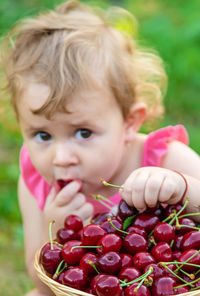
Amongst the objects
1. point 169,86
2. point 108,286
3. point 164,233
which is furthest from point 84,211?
point 169,86

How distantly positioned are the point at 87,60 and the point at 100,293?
941 mm

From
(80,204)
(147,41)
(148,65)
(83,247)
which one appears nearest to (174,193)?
(83,247)

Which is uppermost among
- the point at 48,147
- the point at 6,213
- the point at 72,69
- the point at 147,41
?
the point at 72,69

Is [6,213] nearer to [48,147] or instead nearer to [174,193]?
[48,147]

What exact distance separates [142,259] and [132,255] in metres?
0.07

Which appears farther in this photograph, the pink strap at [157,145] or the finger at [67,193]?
the pink strap at [157,145]

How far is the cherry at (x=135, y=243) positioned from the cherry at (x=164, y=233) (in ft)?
0.13

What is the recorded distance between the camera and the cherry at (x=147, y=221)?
1352mm

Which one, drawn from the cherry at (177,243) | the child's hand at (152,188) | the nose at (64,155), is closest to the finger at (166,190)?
the child's hand at (152,188)

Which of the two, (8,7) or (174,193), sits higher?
(174,193)

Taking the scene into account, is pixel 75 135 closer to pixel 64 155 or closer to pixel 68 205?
pixel 64 155

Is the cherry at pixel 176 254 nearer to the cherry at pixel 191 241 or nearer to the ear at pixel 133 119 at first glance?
the cherry at pixel 191 241

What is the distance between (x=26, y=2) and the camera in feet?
15.2

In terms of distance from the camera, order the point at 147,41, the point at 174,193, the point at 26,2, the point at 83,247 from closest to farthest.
→ 1. the point at 83,247
2. the point at 174,193
3. the point at 147,41
4. the point at 26,2
